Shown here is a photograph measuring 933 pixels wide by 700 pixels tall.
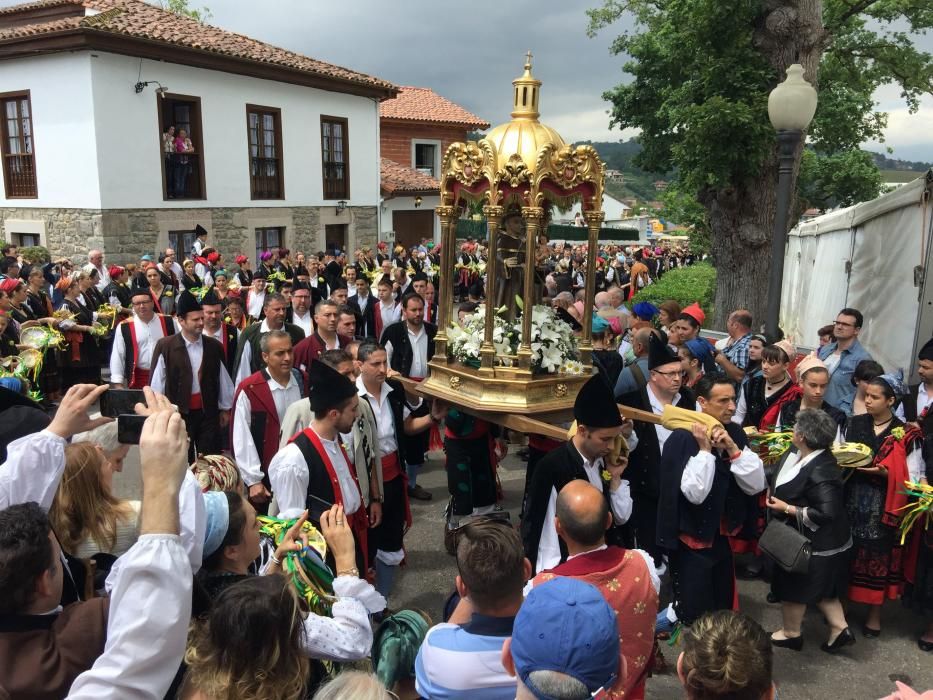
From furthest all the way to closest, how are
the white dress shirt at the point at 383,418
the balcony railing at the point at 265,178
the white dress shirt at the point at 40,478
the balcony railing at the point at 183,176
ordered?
the balcony railing at the point at 265,178, the balcony railing at the point at 183,176, the white dress shirt at the point at 383,418, the white dress shirt at the point at 40,478

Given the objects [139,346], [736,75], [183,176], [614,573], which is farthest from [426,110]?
[614,573]

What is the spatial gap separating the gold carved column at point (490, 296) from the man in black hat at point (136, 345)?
137 inches

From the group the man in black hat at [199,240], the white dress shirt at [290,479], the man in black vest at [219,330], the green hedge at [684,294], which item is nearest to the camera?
the white dress shirt at [290,479]

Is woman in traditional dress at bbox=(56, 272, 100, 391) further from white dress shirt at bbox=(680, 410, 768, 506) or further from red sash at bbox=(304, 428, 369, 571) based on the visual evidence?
white dress shirt at bbox=(680, 410, 768, 506)

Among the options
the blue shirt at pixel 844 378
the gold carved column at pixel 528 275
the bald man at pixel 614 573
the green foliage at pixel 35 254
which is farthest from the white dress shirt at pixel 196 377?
the green foliage at pixel 35 254

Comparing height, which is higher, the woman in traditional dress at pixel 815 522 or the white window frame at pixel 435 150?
the white window frame at pixel 435 150

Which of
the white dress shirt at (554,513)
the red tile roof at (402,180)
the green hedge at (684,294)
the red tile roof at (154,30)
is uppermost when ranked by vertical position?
the red tile roof at (154,30)

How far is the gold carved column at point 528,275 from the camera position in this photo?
207 inches

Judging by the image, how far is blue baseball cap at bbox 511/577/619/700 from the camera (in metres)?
1.96

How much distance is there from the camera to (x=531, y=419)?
5.00 meters

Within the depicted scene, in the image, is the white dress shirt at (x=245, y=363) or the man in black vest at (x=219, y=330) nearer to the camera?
the white dress shirt at (x=245, y=363)

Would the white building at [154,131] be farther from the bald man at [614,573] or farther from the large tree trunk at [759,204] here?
the bald man at [614,573]

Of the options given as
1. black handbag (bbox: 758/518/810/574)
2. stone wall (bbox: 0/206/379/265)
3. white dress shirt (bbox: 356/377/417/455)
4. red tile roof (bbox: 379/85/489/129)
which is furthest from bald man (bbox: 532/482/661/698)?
red tile roof (bbox: 379/85/489/129)

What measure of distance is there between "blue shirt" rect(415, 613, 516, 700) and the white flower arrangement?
312cm
